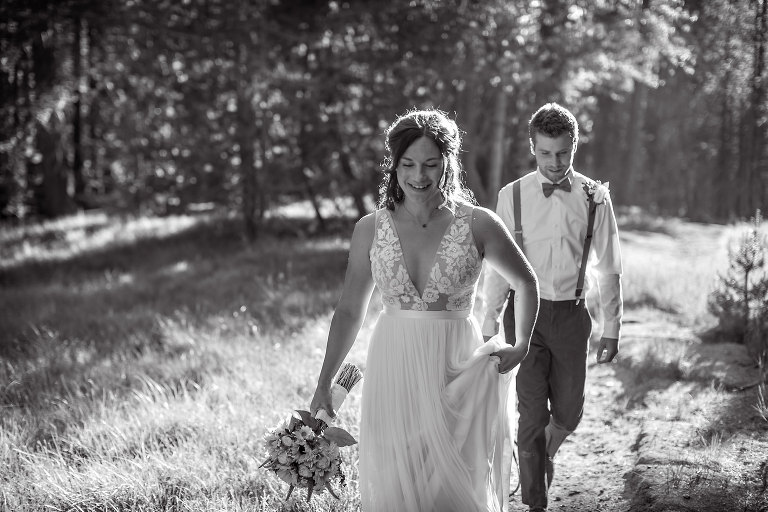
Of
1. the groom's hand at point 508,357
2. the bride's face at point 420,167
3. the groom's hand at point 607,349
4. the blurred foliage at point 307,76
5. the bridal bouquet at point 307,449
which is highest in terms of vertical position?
the blurred foliage at point 307,76

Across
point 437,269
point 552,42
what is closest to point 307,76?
point 552,42

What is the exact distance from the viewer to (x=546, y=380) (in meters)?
3.92

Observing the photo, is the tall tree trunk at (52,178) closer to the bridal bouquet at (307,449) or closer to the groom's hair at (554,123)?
the groom's hair at (554,123)

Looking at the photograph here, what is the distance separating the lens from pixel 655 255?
13391 millimetres

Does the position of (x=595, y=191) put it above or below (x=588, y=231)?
above

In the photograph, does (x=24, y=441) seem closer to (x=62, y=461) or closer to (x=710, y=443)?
(x=62, y=461)

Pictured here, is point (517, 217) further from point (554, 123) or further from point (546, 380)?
point (546, 380)

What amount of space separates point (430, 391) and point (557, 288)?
1105 mm

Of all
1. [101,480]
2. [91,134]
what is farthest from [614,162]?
[101,480]

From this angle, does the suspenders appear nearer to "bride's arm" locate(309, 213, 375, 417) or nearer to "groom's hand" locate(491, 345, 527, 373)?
"groom's hand" locate(491, 345, 527, 373)

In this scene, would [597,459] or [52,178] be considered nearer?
[597,459]

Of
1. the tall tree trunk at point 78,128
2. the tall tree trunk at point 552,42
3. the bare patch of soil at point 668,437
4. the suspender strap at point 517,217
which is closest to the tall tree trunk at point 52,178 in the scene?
the tall tree trunk at point 78,128

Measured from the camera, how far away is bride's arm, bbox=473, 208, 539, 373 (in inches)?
121

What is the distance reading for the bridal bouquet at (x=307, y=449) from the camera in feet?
10.1
